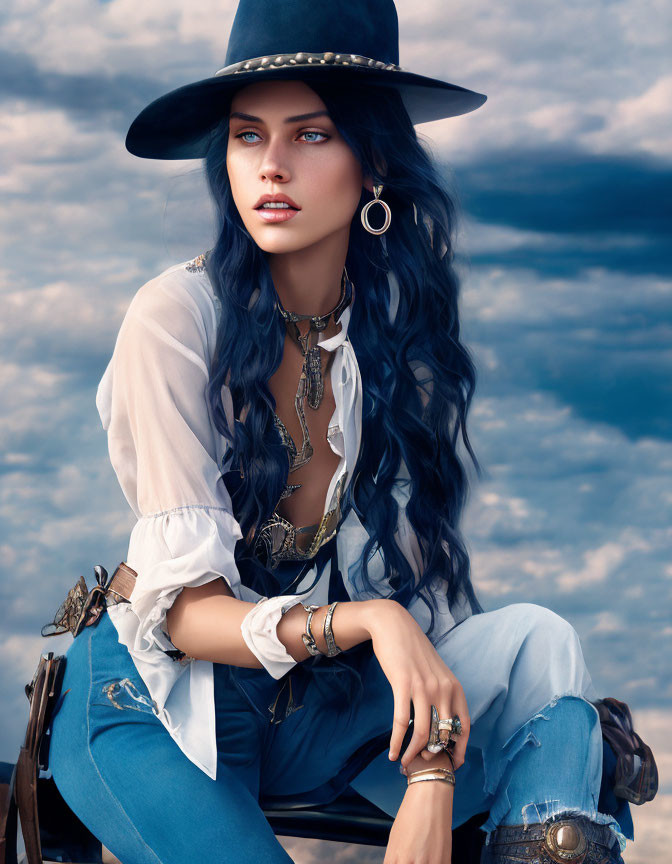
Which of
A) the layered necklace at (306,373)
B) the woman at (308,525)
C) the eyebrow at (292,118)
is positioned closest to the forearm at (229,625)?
the woman at (308,525)

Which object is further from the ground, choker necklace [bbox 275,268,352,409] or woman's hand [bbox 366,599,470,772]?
choker necklace [bbox 275,268,352,409]

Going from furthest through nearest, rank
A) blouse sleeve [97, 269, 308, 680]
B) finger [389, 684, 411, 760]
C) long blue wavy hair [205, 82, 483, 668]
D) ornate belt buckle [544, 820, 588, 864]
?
long blue wavy hair [205, 82, 483, 668] < blouse sleeve [97, 269, 308, 680] < ornate belt buckle [544, 820, 588, 864] < finger [389, 684, 411, 760]

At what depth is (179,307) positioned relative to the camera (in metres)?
2.05

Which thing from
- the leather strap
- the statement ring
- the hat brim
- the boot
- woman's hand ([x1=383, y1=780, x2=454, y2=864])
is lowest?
the boot

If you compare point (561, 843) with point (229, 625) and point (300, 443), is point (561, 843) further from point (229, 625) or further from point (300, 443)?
point (300, 443)

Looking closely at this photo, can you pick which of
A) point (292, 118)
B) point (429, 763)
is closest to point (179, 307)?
point (292, 118)

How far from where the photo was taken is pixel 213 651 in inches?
74.7

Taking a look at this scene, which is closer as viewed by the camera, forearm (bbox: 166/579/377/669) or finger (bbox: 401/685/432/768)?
finger (bbox: 401/685/432/768)

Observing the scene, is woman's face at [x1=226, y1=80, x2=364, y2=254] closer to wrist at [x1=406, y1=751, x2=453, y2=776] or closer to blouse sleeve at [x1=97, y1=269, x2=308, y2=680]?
blouse sleeve at [x1=97, y1=269, x2=308, y2=680]

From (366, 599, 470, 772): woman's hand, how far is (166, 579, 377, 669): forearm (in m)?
0.04

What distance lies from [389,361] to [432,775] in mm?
894

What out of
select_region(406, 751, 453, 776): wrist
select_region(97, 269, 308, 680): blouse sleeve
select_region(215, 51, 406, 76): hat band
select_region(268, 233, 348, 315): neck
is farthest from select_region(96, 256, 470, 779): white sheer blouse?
select_region(215, 51, 406, 76): hat band

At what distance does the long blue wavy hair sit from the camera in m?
2.12

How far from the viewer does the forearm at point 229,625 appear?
1.81 meters
